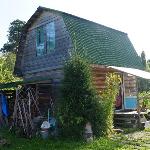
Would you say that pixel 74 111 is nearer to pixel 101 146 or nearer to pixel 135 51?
pixel 101 146

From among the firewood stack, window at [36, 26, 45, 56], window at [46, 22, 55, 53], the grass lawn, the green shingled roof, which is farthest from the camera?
window at [36, 26, 45, 56]

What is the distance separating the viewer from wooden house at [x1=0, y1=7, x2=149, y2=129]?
16.9m

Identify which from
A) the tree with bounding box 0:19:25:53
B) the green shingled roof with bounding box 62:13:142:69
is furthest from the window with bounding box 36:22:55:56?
the tree with bounding box 0:19:25:53

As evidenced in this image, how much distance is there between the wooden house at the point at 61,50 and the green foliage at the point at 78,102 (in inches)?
86.3

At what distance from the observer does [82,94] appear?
527 inches

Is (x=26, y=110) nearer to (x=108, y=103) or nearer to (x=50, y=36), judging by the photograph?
(x=108, y=103)

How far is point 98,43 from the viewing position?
1850cm

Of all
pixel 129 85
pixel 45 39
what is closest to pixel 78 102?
pixel 45 39

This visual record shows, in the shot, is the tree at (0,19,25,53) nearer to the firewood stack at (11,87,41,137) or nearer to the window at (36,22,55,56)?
the window at (36,22,55,56)

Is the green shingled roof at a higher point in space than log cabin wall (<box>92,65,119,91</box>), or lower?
higher

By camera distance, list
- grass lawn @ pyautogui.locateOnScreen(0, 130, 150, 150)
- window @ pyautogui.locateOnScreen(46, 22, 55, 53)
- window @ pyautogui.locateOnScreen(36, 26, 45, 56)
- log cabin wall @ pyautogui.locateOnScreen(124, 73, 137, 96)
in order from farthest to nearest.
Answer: log cabin wall @ pyautogui.locateOnScreen(124, 73, 137, 96), window @ pyautogui.locateOnScreen(36, 26, 45, 56), window @ pyautogui.locateOnScreen(46, 22, 55, 53), grass lawn @ pyautogui.locateOnScreen(0, 130, 150, 150)

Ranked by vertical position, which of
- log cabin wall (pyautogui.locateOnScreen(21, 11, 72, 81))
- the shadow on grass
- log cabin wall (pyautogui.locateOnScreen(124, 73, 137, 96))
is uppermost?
log cabin wall (pyautogui.locateOnScreen(21, 11, 72, 81))

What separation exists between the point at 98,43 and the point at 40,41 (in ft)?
11.2

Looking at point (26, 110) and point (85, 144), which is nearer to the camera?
point (85, 144)
